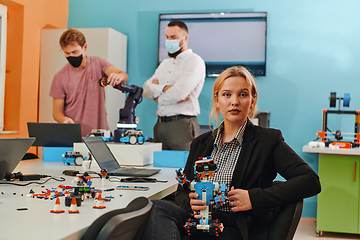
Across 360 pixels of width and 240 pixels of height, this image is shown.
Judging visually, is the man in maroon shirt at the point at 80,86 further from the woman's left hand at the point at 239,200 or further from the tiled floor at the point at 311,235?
the woman's left hand at the point at 239,200

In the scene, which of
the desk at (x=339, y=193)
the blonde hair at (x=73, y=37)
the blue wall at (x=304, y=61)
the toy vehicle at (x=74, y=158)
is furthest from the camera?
the blonde hair at (x=73, y=37)

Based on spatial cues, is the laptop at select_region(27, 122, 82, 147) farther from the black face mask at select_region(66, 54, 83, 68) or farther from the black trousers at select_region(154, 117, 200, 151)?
the black face mask at select_region(66, 54, 83, 68)

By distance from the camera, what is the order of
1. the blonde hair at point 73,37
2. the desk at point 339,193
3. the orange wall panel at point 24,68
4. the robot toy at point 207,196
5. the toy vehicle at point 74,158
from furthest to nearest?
the blonde hair at point 73,37
the orange wall panel at point 24,68
the desk at point 339,193
the toy vehicle at point 74,158
the robot toy at point 207,196

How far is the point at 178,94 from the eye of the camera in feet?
10.0

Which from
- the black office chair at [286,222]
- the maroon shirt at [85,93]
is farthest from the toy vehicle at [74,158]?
the maroon shirt at [85,93]

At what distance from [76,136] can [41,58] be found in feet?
6.90

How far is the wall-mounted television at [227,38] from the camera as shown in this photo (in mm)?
4008

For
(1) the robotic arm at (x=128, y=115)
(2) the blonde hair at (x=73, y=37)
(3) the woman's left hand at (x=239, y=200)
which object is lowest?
(3) the woman's left hand at (x=239, y=200)

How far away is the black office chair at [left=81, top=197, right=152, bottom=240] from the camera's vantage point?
755 millimetres

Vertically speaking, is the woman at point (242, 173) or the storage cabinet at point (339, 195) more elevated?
the woman at point (242, 173)

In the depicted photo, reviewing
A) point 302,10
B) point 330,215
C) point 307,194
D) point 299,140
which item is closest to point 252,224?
point 307,194

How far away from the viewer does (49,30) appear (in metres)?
4.23

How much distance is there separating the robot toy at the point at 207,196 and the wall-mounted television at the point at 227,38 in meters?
2.99

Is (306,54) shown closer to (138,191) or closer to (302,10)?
(302,10)
